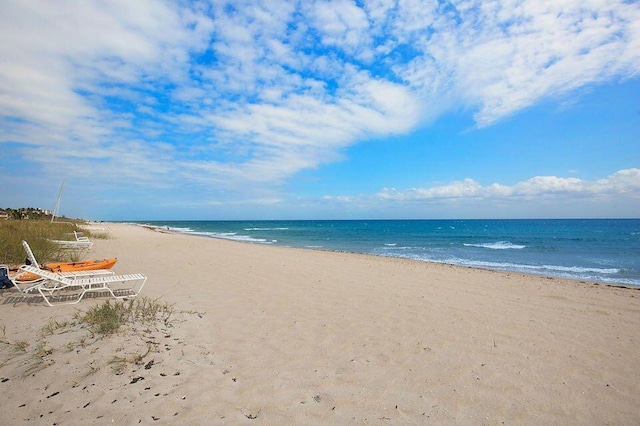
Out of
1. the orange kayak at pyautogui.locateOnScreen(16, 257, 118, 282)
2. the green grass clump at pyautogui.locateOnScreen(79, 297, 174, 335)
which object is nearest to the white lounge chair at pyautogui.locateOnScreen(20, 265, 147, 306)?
the orange kayak at pyautogui.locateOnScreen(16, 257, 118, 282)

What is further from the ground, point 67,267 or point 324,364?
point 67,267

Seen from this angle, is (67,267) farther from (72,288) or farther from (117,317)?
(117,317)

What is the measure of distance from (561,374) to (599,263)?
18881 millimetres

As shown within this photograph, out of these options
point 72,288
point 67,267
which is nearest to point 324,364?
point 72,288

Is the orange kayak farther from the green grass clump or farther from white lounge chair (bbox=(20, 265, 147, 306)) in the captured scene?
the green grass clump

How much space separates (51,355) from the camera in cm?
392

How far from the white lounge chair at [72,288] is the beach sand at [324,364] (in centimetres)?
30

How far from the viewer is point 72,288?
736cm

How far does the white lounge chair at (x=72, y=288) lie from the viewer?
20.4 ft

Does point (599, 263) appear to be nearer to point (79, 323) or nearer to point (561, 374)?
point (561, 374)

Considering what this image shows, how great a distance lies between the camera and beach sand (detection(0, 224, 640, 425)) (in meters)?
3.20

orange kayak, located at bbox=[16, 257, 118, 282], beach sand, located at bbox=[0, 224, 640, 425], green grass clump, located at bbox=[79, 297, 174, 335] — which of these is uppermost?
orange kayak, located at bbox=[16, 257, 118, 282]

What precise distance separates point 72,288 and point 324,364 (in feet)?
21.2

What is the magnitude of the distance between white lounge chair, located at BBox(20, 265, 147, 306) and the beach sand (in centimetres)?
30
